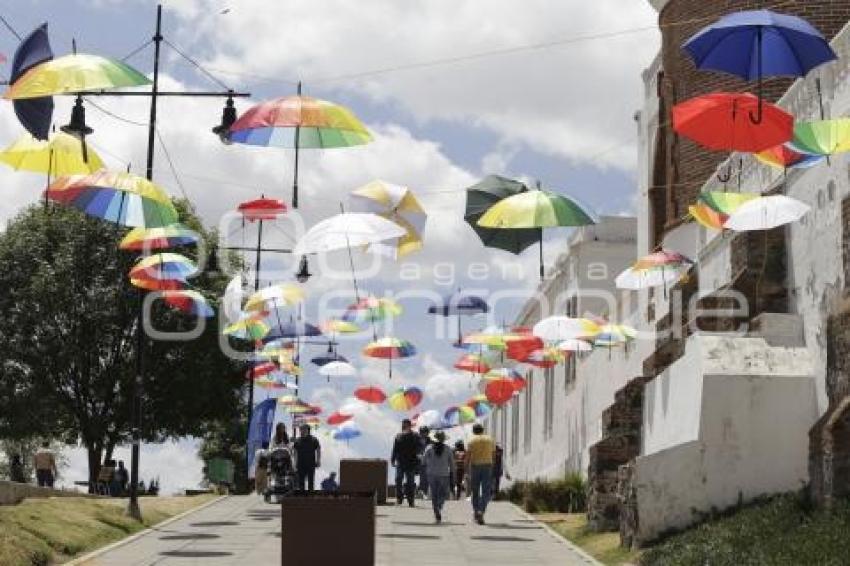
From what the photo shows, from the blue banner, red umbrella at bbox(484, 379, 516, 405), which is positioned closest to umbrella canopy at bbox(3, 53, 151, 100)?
the blue banner

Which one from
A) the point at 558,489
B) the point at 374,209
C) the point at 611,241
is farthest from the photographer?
the point at 611,241

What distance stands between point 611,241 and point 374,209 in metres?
21.5

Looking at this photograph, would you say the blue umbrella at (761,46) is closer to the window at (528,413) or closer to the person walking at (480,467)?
the person walking at (480,467)

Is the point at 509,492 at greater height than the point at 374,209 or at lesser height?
lesser

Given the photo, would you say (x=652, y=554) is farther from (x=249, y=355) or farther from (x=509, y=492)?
(x=249, y=355)

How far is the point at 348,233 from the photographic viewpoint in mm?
19156

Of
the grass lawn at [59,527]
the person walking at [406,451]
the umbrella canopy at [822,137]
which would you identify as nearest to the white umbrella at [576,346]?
the person walking at [406,451]

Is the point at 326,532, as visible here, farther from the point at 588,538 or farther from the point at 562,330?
the point at 562,330

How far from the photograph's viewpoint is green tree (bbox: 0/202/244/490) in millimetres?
44281

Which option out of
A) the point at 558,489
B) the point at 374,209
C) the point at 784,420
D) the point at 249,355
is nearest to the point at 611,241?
the point at 249,355

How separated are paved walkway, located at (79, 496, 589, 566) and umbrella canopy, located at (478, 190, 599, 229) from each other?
4.48 metres

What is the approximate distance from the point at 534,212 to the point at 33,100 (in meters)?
6.94

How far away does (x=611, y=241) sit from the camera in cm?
4200

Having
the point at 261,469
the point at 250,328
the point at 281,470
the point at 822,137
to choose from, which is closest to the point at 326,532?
the point at 822,137
